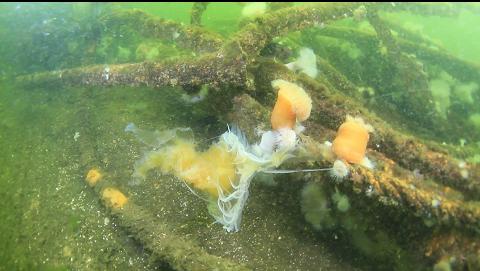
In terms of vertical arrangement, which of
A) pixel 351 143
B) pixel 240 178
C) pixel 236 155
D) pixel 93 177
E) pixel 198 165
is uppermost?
pixel 351 143

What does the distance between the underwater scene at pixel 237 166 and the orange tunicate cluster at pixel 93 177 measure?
17mm

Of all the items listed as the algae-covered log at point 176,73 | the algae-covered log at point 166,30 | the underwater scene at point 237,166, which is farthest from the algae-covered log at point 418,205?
the algae-covered log at point 166,30

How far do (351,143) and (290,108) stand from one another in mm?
667

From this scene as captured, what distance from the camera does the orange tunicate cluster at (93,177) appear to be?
14.4 ft

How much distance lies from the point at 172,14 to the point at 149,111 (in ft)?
39.1

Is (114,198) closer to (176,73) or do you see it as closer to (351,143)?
(176,73)

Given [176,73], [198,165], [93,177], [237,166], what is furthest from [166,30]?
[237,166]

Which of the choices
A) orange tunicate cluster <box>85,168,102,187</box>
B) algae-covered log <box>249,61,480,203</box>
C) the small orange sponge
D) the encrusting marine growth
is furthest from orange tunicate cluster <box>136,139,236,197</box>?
algae-covered log <box>249,61,480,203</box>

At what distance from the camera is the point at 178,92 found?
18.7 ft

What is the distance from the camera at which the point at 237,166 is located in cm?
373

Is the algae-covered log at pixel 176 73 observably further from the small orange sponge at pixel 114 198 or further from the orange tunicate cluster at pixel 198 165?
the small orange sponge at pixel 114 198

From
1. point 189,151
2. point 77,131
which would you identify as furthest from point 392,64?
point 77,131

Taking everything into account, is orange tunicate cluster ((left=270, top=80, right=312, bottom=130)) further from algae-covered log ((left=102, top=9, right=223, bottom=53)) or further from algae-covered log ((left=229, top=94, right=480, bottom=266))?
algae-covered log ((left=102, top=9, right=223, bottom=53))

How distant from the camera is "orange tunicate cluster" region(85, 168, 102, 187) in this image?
4383 millimetres
